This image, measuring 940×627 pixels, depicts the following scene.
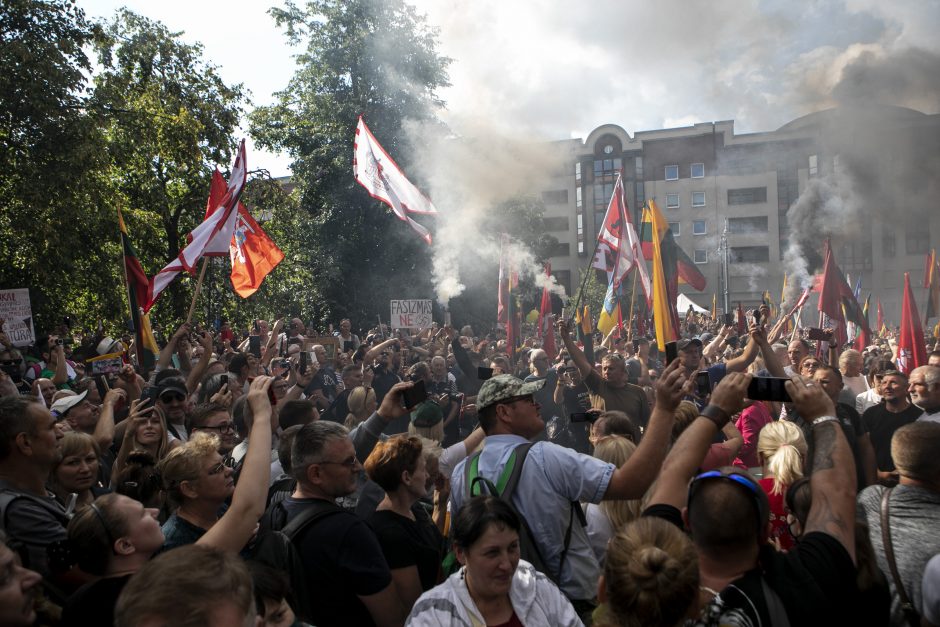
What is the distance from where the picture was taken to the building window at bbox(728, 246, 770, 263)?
6065 cm

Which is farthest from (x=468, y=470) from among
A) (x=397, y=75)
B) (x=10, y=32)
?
(x=397, y=75)

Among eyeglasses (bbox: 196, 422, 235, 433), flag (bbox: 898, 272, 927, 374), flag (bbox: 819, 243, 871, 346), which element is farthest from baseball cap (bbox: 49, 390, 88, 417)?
flag (bbox: 819, 243, 871, 346)

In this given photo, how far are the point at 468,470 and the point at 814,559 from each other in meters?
1.57

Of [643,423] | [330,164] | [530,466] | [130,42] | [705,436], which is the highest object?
[130,42]

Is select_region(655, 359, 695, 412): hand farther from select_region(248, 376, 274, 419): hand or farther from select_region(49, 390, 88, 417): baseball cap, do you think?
select_region(49, 390, 88, 417): baseball cap

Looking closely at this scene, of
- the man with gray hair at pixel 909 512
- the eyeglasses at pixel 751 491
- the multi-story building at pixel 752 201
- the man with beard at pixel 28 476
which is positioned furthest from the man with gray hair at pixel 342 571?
the multi-story building at pixel 752 201

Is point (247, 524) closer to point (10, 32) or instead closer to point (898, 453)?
point (898, 453)

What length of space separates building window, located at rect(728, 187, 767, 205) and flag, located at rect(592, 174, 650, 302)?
5126 cm

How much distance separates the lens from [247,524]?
2.74 m

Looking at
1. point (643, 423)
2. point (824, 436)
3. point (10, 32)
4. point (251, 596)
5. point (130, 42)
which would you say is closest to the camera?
point (251, 596)

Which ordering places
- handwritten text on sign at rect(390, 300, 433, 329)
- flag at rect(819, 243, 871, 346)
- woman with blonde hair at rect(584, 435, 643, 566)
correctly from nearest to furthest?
1. woman with blonde hair at rect(584, 435, 643, 566)
2. flag at rect(819, 243, 871, 346)
3. handwritten text on sign at rect(390, 300, 433, 329)

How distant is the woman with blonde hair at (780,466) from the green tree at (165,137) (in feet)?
63.5

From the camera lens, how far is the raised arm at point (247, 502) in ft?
8.79

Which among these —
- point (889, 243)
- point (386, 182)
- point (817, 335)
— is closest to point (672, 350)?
point (817, 335)
